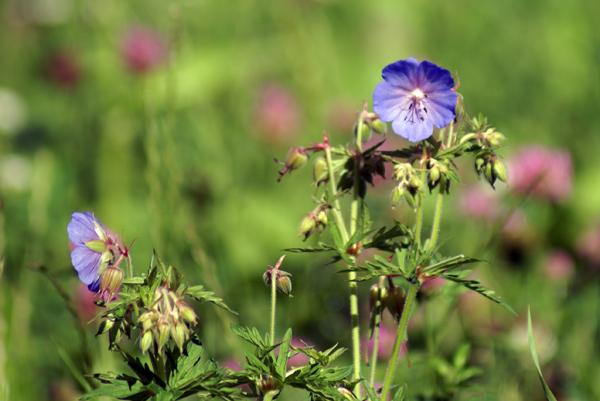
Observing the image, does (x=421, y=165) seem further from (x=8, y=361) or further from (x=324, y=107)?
(x=324, y=107)

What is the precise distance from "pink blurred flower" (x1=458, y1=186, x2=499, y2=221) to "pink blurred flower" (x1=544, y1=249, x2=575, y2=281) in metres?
0.29

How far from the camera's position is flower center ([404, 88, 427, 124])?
0.92 meters

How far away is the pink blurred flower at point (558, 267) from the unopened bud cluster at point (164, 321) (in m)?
1.77

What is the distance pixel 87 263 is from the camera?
34.8 inches

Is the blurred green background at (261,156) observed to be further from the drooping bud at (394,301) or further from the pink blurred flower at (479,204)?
the drooping bud at (394,301)

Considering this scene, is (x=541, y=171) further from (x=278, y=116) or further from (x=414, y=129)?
(x=414, y=129)

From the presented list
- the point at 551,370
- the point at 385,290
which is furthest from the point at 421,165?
the point at 551,370

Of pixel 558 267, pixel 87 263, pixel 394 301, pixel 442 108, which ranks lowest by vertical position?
pixel 558 267

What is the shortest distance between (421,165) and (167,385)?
20.3 inches

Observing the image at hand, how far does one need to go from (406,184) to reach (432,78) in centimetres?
19

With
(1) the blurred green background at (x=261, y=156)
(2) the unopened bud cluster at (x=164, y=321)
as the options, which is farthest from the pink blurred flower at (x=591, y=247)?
(2) the unopened bud cluster at (x=164, y=321)

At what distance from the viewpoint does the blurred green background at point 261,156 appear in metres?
1.80

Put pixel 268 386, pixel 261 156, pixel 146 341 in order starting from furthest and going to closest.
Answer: pixel 261 156, pixel 268 386, pixel 146 341

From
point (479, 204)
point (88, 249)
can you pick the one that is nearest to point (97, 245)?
point (88, 249)
